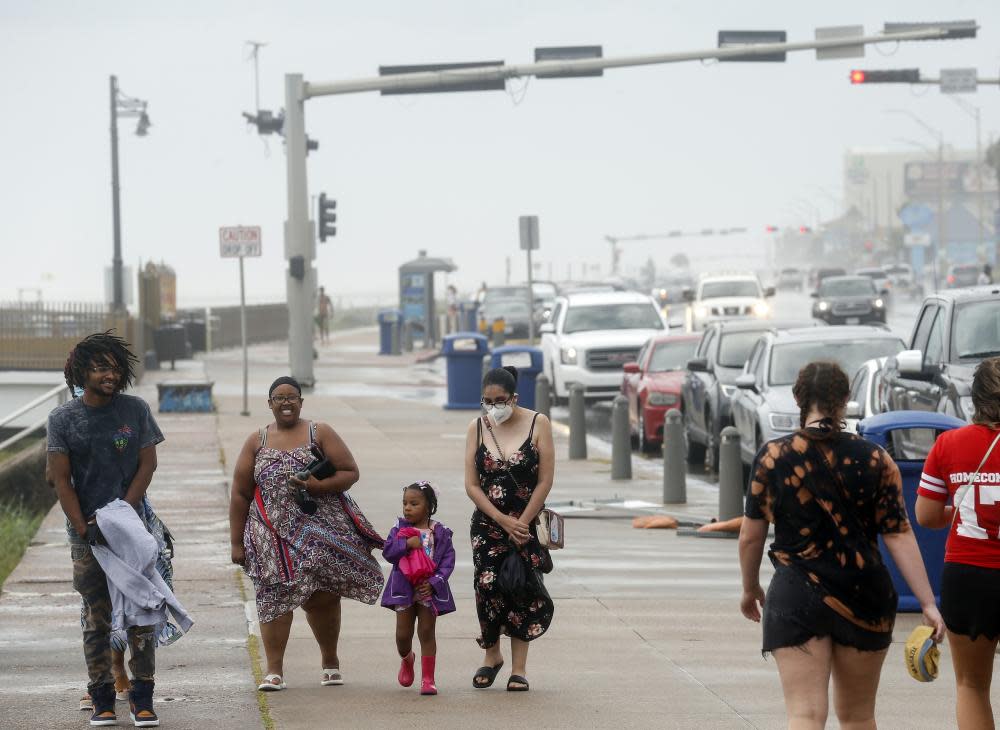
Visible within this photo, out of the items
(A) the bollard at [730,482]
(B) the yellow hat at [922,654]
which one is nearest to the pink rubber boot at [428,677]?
(B) the yellow hat at [922,654]

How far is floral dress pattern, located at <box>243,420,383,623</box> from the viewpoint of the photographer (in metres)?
8.35

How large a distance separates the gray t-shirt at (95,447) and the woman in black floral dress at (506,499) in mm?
1600

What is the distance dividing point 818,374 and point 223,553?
806cm

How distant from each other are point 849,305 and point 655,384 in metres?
34.6

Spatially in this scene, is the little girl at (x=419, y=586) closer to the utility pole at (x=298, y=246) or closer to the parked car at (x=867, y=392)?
the parked car at (x=867, y=392)

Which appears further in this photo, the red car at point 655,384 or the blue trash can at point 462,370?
the blue trash can at point 462,370

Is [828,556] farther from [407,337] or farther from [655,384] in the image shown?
[407,337]

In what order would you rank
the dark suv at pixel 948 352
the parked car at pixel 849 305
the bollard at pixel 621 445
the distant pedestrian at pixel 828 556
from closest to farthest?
1. the distant pedestrian at pixel 828 556
2. the dark suv at pixel 948 352
3. the bollard at pixel 621 445
4. the parked car at pixel 849 305

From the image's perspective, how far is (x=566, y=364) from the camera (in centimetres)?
2917

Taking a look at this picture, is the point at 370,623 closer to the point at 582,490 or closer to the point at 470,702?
the point at 470,702

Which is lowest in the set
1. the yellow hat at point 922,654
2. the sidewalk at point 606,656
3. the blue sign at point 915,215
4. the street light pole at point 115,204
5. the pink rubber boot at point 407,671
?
the sidewalk at point 606,656

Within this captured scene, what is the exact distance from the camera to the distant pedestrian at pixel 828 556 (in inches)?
226

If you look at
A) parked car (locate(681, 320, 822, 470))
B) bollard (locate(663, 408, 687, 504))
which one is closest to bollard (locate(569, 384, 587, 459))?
parked car (locate(681, 320, 822, 470))

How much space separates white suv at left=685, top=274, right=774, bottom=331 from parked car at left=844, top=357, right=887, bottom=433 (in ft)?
111
